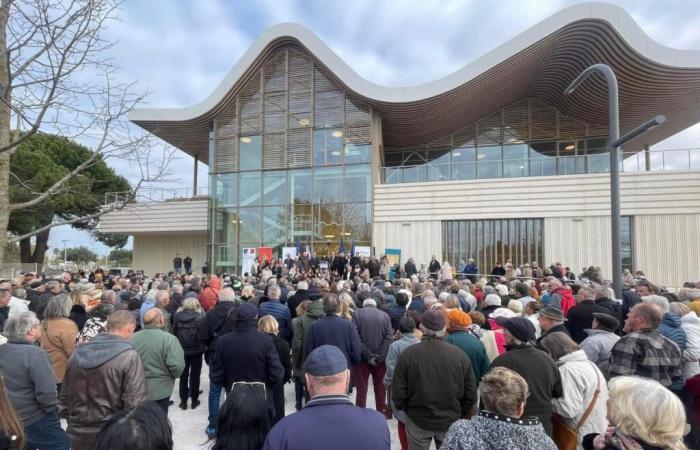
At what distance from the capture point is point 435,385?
10.8 feet

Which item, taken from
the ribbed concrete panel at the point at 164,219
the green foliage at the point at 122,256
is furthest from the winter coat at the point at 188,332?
the green foliage at the point at 122,256

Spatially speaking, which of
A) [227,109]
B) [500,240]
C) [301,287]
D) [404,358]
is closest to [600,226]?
[500,240]

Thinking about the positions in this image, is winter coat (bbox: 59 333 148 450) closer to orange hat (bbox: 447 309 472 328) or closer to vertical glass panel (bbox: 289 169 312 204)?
orange hat (bbox: 447 309 472 328)

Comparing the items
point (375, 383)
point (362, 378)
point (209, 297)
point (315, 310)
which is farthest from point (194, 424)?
point (209, 297)

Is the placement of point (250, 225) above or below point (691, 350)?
above

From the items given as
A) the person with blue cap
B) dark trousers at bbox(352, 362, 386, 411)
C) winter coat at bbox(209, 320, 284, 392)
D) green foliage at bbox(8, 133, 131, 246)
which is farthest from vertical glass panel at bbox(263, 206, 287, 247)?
the person with blue cap

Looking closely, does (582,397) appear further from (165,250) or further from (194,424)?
(165,250)

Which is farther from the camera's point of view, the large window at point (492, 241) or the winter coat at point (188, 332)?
the large window at point (492, 241)

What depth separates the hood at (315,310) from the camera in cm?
533

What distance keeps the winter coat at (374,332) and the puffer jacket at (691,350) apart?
3.15m

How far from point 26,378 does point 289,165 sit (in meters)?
18.1

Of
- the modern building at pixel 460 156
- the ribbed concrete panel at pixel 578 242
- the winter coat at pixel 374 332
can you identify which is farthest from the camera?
the ribbed concrete panel at pixel 578 242

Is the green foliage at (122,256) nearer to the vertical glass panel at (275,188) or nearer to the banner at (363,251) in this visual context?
the vertical glass panel at (275,188)

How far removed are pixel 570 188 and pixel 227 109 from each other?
1793 cm
